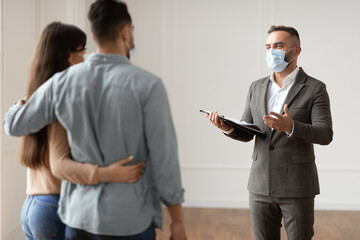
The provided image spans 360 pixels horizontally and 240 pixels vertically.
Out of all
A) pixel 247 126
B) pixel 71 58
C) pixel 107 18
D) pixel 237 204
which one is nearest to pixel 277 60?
pixel 247 126

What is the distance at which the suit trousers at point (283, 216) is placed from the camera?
242cm

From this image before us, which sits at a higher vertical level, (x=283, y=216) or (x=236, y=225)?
(x=283, y=216)

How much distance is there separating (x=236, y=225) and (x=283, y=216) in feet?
6.59

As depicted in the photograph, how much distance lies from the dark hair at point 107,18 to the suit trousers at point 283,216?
1341 millimetres

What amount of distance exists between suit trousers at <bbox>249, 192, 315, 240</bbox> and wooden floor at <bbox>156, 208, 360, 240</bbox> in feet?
5.13

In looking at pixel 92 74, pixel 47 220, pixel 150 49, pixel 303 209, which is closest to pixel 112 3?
pixel 92 74

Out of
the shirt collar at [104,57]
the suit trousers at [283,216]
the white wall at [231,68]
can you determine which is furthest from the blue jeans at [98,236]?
the white wall at [231,68]

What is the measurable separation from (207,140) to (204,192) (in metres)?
0.55

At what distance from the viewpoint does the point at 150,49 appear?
202 inches

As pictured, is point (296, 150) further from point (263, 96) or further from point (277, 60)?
A: point (277, 60)

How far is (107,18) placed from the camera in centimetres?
152

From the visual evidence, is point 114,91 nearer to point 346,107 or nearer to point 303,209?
point 303,209

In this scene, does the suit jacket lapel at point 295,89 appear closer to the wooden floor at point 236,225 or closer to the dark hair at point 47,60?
the dark hair at point 47,60

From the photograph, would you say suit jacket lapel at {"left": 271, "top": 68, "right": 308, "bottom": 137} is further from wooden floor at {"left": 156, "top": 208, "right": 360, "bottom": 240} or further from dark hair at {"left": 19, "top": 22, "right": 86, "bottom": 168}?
wooden floor at {"left": 156, "top": 208, "right": 360, "bottom": 240}
